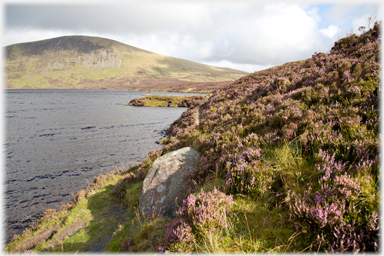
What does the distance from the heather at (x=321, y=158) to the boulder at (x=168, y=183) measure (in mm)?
883

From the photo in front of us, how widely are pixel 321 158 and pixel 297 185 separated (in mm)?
892

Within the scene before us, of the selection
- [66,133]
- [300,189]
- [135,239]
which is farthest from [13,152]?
[300,189]

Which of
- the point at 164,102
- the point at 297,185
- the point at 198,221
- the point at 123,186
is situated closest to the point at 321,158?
the point at 297,185

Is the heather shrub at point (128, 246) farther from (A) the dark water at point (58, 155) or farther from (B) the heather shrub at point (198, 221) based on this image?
(A) the dark water at point (58, 155)

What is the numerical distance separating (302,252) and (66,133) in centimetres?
3083

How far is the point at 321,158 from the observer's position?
4.41 m

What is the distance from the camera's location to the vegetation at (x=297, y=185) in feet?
10.5

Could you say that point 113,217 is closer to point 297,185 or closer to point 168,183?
point 168,183

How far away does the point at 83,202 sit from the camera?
10.6 meters

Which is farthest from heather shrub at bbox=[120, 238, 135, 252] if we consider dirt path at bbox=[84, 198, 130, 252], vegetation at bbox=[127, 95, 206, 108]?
vegetation at bbox=[127, 95, 206, 108]

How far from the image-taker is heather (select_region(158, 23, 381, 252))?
3.11 m

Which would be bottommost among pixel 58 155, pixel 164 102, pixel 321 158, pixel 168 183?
pixel 58 155

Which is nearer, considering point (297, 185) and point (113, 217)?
point (297, 185)

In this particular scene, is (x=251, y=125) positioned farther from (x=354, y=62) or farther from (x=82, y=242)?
(x=82, y=242)
